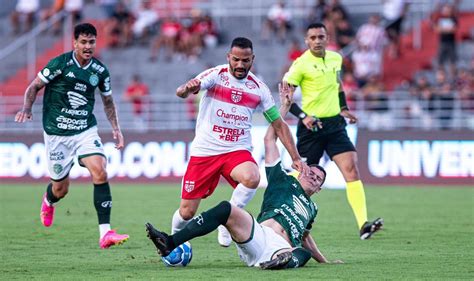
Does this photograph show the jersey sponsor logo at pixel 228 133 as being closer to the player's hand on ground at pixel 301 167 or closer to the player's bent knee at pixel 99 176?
the player's hand on ground at pixel 301 167

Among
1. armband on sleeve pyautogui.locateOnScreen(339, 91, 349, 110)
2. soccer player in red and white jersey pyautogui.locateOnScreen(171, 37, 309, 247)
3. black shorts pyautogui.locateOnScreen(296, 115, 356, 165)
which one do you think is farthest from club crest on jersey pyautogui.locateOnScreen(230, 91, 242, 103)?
armband on sleeve pyautogui.locateOnScreen(339, 91, 349, 110)

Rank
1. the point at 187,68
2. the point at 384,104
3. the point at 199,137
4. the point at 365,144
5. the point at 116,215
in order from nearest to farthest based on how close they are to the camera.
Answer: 1. the point at 199,137
2. the point at 116,215
3. the point at 365,144
4. the point at 384,104
5. the point at 187,68

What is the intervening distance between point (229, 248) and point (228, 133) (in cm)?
194

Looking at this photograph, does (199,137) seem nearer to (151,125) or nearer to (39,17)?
(151,125)

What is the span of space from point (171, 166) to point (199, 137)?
15.2 metres

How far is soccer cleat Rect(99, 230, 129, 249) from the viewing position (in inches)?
491

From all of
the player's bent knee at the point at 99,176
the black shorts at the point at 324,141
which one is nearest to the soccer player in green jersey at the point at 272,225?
the player's bent knee at the point at 99,176

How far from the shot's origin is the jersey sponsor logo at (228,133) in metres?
11.7

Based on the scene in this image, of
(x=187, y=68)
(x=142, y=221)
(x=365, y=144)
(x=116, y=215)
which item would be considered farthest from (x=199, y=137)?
(x=187, y=68)

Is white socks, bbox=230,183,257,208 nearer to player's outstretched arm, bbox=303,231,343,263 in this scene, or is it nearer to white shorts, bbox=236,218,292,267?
player's outstretched arm, bbox=303,231,343,263

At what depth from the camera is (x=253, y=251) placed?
34.2ft

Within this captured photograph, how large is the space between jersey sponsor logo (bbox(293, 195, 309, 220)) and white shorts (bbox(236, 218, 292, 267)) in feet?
1.56

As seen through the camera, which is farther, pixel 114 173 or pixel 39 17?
pixel 39 17

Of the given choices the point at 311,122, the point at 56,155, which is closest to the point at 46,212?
the point at 56,155
